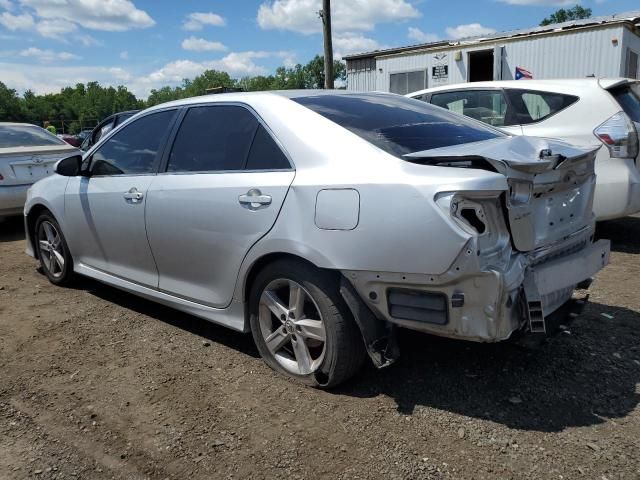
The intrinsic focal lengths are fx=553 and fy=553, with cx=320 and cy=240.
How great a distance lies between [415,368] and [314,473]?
1061mm

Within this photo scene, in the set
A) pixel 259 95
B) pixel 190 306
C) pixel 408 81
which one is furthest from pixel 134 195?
pixel 408 81

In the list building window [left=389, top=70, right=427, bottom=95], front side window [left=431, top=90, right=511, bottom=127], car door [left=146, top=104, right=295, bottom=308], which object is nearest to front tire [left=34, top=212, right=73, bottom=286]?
car door [left=146, top=104, right=295, bottom=308]

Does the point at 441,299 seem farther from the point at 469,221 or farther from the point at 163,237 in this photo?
the point at 163,237

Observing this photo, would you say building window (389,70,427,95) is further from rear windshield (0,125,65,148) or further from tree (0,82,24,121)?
tree (0,82,24,121)

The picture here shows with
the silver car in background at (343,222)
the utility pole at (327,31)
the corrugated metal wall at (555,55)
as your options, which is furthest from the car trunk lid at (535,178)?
the utility pole at (327,31)

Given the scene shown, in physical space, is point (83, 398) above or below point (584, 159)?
below

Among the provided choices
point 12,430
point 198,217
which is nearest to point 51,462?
point 12,430

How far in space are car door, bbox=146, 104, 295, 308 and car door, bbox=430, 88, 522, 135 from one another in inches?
135

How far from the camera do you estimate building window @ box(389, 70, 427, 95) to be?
15039 millimetres

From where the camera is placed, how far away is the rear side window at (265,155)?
3.00 metres

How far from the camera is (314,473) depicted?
2.34 metres

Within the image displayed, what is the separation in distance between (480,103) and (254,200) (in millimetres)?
4123

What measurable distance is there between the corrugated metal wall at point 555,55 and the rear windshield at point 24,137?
9923mm

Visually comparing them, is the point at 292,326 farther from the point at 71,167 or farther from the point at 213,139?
the point at 71,167
